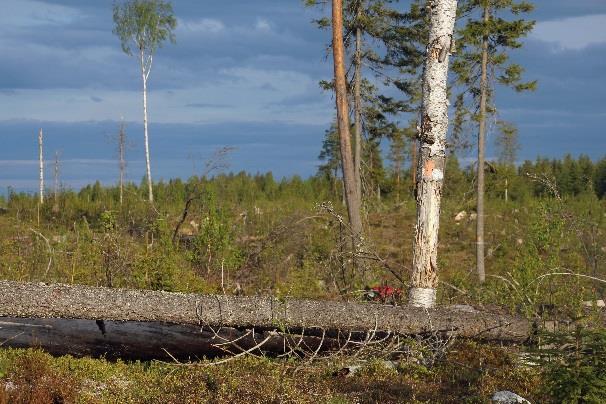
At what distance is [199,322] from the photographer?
8914 mm

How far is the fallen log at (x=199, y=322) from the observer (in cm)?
862

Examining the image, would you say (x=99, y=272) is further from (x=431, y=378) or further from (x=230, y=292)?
(x=431, y=378)

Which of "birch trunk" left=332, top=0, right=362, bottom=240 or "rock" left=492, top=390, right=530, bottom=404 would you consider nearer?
"rock" left=492, top=390, right=530, bottom=404

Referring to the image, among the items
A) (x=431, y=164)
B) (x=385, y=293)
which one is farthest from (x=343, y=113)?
(x=431, y=164)

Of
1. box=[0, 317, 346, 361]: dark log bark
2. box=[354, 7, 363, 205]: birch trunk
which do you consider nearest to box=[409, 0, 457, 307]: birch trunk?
box=[0, 317, 346, 361]: dark log bark

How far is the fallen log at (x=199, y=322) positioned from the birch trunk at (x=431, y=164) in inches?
25.9

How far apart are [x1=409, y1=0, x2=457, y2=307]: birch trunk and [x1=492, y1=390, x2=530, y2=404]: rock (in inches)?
111

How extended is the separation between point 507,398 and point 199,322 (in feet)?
12.2

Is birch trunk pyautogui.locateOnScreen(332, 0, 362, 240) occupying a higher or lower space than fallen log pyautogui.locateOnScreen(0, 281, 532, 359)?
higher

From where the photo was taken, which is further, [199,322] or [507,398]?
[199,322]

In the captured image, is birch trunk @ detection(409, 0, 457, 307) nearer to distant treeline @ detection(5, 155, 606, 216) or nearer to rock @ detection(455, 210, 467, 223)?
distant treeline @ detection(5, 155, 606, 216)

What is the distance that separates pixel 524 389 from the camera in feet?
27.5

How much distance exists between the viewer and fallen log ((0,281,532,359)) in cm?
862

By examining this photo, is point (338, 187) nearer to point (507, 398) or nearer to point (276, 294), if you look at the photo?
point (276, 294)
